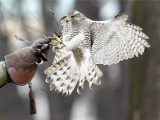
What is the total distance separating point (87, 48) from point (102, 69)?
35.0 ft

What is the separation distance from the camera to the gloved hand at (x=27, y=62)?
1617mm

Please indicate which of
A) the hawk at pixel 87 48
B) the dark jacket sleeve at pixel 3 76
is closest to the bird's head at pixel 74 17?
the hawk at pixel 87 48

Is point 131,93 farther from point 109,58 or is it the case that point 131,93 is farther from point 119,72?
point 119,72

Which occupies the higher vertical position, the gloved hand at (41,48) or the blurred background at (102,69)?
the blurred background at (102,69)

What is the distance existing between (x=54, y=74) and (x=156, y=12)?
3361 millimetres

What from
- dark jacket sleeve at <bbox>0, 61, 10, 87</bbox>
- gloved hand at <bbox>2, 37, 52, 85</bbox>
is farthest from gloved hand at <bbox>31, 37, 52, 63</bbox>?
dark jacket sleeve at <bbox>0, 61, 10, 87</bbox>

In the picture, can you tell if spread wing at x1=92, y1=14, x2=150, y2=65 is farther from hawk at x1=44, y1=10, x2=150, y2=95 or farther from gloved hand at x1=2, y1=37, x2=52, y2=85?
gloved hand at x1=2, y1=37, x2=52, y2=85

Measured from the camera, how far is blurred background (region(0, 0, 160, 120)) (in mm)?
4750

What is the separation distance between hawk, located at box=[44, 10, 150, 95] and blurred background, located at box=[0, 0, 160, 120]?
7.2 inches

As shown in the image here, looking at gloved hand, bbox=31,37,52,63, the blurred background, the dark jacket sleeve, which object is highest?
the blurred background

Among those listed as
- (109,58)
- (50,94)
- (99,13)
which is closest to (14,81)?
(109,58)

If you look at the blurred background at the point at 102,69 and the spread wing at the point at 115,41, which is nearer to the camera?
the spread wing at the point at 115,41

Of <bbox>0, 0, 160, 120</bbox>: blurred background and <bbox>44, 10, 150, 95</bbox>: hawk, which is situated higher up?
<bbox>0, 0, 160, 120</bbox>: blurred background

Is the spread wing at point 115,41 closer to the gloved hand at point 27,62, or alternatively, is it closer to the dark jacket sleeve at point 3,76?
the gloved hand at point 27,62
